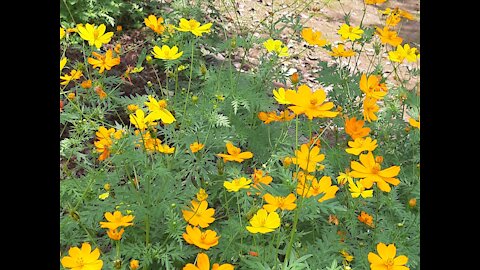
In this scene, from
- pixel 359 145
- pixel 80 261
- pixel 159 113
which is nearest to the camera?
pixel 80 261

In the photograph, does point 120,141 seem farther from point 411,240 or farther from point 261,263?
point 411,240

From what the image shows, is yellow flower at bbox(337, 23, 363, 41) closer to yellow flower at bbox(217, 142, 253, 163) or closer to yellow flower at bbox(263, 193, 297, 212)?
yellow flower at bbox(217, 142, 253, 163)

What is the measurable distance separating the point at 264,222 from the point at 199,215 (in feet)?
0.76

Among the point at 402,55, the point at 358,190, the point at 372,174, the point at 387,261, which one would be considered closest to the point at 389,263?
the point at 387,261

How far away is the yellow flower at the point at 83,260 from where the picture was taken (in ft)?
3.99

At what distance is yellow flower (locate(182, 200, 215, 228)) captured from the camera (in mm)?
1464

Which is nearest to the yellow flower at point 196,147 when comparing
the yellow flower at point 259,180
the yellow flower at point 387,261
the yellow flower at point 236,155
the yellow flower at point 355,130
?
the yellow flower at point 236,155

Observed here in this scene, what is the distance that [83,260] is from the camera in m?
1.23

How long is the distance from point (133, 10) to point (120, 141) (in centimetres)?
213

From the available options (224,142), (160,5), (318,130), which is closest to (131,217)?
(224,142)

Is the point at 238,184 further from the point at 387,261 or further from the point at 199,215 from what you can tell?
the point at 387,261

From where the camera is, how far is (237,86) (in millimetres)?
2258

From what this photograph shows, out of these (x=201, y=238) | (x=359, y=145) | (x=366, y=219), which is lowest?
(x=366, y=219)

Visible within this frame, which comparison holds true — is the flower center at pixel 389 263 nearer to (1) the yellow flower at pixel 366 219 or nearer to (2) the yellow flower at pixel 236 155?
(1) the yellow flower at pixel 366 219
